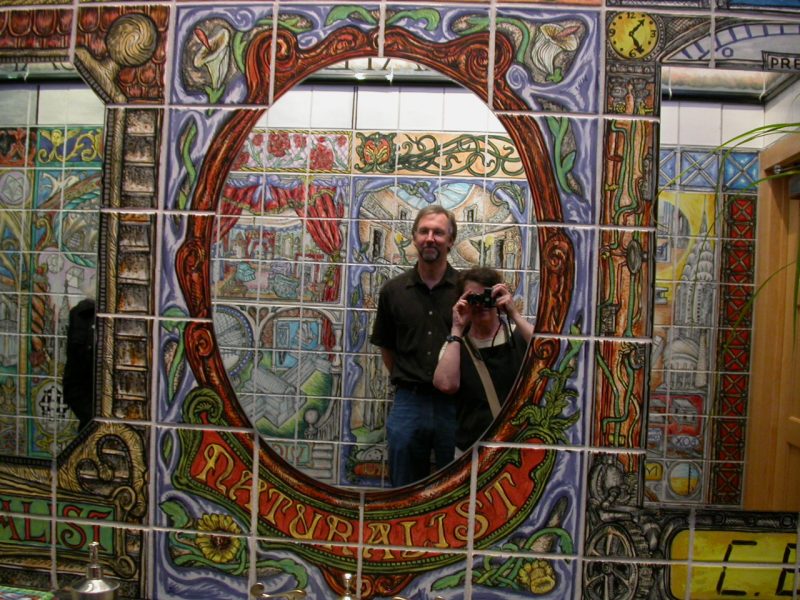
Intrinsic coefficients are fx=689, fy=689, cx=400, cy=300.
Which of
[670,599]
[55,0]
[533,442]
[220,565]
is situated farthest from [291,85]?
[670,599]

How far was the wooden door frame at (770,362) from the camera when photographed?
1.14 metres

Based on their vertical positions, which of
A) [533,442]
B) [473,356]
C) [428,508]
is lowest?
[428,508]

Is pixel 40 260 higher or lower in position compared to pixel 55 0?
lower

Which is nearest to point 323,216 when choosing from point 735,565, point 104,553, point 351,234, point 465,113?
point 351,234

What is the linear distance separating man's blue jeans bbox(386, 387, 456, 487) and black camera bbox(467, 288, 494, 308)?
16cm

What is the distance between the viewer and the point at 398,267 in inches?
44.7

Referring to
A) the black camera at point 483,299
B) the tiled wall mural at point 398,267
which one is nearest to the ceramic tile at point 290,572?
the tiled wall mural at point 398,267

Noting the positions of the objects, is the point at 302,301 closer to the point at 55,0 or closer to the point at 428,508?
the point at 428,508

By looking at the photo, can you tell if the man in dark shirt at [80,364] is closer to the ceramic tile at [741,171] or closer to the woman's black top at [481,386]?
the woman's black top at [481,386]

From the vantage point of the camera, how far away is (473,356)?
113 centimetres

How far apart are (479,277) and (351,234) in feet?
0.73

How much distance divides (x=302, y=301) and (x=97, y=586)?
22.2 inches

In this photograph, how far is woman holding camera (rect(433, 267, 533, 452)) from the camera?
3.70ft

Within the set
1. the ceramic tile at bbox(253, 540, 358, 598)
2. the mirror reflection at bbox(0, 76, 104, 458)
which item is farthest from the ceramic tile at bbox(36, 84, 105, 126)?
the ceramic tile at bbox(253, 540, 358, 598)
